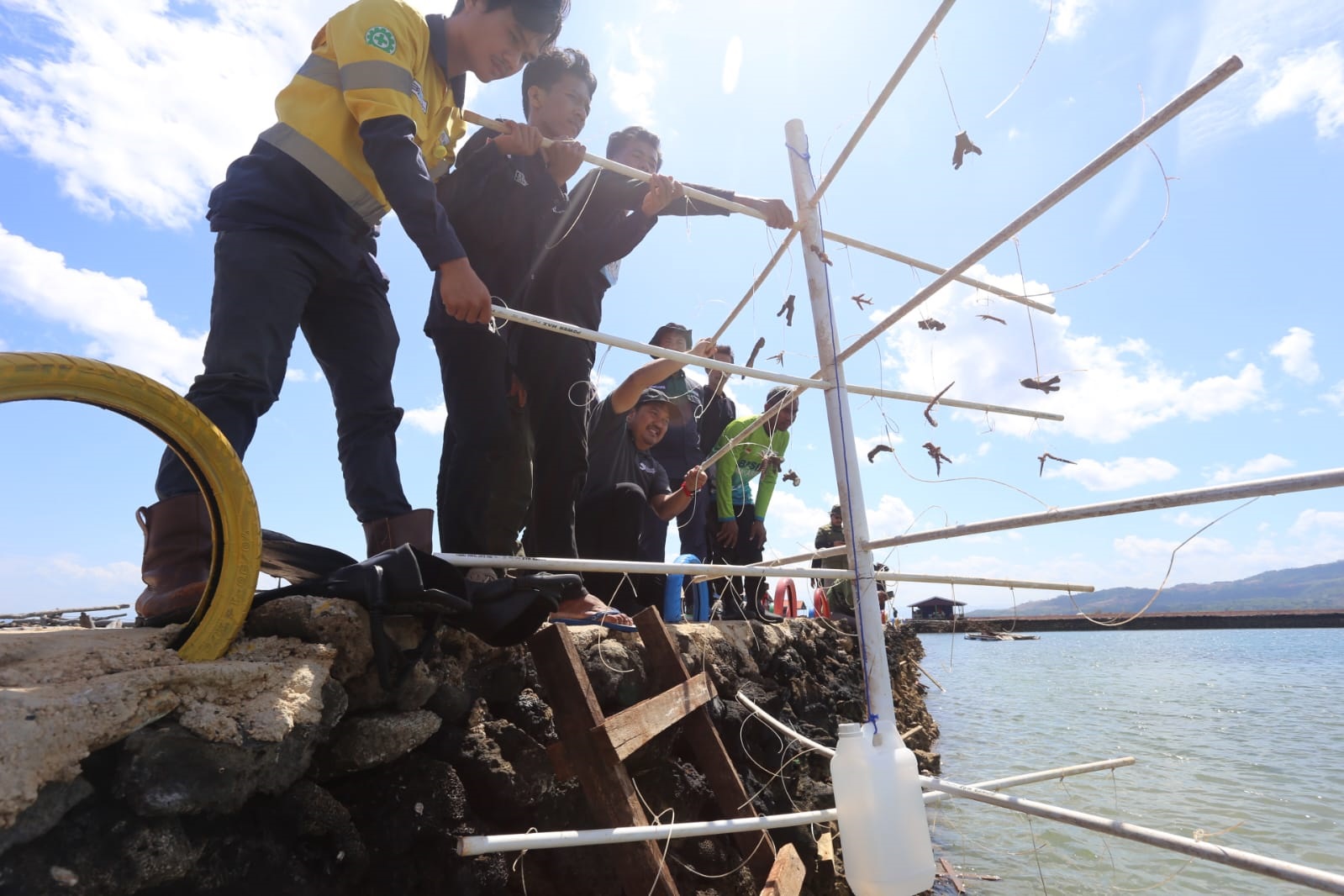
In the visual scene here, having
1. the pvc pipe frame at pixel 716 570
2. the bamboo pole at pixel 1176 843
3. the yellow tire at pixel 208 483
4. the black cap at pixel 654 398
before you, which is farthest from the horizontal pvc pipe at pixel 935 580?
the black cap at pixel 654 398

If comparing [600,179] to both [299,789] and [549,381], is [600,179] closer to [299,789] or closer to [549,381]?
[549,381]

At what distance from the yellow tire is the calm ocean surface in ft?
6.52

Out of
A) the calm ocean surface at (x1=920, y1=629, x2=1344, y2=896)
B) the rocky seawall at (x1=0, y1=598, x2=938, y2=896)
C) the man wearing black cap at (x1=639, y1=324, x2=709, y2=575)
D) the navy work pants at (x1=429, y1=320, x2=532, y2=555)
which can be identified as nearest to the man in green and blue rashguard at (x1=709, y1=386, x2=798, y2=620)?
the man wearing black cap at (x1=639, y1=324, x2=709, y2=575)

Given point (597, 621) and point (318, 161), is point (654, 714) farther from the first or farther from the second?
point (318, 161)

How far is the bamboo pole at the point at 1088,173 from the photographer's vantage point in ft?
3.37

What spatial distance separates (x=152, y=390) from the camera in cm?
97

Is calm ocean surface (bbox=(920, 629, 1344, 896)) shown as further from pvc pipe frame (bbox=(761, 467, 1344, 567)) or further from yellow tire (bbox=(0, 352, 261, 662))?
yellow tire (bbox=(0, 352, 261, 662))

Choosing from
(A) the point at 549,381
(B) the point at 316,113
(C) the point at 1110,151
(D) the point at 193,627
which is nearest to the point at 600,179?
(A) the point at 549,381

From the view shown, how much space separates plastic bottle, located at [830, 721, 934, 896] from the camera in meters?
1.39

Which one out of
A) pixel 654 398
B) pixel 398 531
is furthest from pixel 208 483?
pixel 654 398

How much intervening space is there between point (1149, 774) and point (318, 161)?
8.16 metres

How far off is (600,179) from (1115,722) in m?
10.5

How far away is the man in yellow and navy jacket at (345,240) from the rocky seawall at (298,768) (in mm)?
276

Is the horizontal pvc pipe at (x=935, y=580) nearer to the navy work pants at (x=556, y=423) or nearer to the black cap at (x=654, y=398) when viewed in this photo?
the navy work pants at (x=556, y=423)
